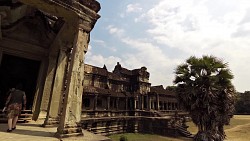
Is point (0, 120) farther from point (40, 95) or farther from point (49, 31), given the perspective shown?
point (49, 31)

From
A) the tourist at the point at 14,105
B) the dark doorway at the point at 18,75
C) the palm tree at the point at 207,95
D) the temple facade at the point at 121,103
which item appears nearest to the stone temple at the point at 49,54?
the dark doorway at the point at 18,75

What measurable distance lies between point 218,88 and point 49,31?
10.7m

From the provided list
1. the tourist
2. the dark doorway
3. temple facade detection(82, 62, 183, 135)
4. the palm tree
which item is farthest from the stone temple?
temple facade detection(82, 62, 183, 135)

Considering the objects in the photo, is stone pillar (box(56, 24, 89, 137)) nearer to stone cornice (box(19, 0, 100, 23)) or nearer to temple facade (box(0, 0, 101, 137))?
temple facade (box(0, 0, 101, 137))

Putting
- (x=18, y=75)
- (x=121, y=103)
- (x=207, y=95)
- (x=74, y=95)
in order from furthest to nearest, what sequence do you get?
1. (x=121, y=103)
2. (x=207, y=95)
3. (x=18, y=75)
4. (x=74, y=95)

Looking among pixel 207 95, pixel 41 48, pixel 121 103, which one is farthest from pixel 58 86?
Answer: pixel 121 103

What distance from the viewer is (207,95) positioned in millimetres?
11164

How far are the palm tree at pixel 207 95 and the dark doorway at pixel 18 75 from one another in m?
9.17

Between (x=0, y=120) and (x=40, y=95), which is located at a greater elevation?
(x=40, y=95)

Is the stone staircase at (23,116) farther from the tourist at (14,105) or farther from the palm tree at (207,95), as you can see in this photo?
the palm tree at (207,95)

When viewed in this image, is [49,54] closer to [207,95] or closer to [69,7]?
[69,7]

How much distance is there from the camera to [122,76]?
27.4m

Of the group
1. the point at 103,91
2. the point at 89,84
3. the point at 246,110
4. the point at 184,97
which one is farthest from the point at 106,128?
the point at 246,110

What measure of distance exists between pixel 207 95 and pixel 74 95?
9279mm
